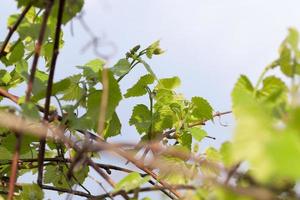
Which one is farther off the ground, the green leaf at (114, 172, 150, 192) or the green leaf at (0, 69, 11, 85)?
the green leaf at (0, 69, 11, 85)

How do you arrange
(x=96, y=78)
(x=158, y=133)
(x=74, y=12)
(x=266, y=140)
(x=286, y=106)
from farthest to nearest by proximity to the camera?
1. (x=158, y=133)
2. (x=96, y=78)
3. (x=74, y=12)
4. (x=286, y=106)
5. (x=266, y=140)

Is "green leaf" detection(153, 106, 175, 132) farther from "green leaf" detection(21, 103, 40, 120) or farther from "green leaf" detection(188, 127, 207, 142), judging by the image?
"green leaf" detection(21, 103, 40, 120)

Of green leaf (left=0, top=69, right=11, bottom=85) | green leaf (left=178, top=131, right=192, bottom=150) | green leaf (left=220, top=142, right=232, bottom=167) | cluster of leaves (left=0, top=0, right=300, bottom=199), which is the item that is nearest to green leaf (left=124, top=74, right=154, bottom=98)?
cluster of leaves (left=0, top=0, right=300, bottom=199)

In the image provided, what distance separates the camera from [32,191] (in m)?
1.13

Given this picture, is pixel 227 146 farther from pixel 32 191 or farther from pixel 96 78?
pixel 32 191

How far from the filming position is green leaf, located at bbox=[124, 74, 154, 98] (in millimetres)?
1454

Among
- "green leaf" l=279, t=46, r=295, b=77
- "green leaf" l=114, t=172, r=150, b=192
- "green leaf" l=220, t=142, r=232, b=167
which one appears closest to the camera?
"green leaf" l=220, t=142, r=232, b=167

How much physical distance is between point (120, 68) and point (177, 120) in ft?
1.15

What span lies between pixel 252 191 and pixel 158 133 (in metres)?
1.03

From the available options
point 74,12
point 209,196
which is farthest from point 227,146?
point 74,12

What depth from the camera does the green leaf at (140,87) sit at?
1.45 metres

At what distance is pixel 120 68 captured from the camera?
1.19 m

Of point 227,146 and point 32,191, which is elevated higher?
point 227,146

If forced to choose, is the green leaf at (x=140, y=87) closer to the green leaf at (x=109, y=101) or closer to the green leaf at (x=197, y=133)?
the green leaf at (x=197, y=133)
